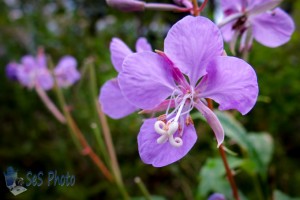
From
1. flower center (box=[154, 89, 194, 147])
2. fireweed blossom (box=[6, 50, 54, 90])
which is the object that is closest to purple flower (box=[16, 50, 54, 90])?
fireweed blossom (box=[6, 50, 54, 90])

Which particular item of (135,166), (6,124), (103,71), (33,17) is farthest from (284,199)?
(33,17)

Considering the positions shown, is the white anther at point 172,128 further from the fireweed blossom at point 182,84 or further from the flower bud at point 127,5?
the flower bud at point 127,5

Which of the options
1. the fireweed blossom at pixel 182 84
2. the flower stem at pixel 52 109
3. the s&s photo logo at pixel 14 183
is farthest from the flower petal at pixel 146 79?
the flower stem at pixel 52 109

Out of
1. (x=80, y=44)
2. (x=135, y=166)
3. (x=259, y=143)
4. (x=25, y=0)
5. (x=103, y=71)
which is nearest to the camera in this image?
(x=259, y=143)

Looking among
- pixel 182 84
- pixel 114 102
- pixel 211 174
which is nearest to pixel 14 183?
pixel 114 102

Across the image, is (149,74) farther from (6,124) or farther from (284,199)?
(6,124)

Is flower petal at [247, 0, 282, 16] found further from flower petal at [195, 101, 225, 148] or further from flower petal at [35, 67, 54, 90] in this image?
flower petal at [35, 67, 54, 90]
